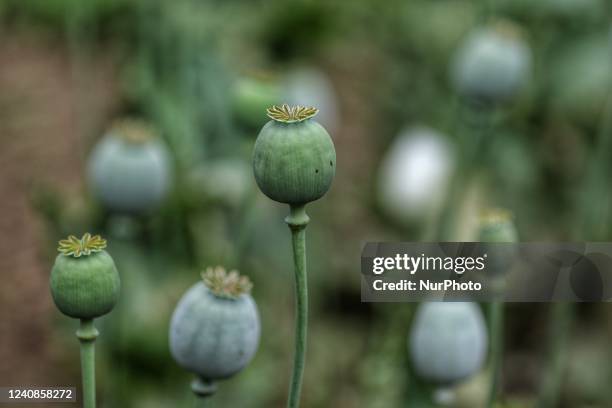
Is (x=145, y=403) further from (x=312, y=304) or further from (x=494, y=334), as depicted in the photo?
(x=494, y=334)

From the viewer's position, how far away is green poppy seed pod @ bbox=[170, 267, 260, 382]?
2.11 feet

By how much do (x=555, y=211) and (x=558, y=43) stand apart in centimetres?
34

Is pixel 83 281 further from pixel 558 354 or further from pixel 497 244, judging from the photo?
pixel 558 354

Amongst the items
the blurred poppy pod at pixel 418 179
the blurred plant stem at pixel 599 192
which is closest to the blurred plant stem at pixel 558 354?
the blurred plant stem at pixel 599 192

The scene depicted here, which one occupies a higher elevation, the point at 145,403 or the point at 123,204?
the point at 123,204

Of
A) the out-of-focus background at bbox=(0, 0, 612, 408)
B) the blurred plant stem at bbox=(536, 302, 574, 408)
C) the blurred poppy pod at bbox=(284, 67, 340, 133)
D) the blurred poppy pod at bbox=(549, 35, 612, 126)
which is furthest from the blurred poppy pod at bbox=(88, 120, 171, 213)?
the blurred poppy pod at bbox=(549, 35, 612, 126)

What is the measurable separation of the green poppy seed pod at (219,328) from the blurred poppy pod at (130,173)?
1.36 ft

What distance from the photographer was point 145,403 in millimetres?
1301

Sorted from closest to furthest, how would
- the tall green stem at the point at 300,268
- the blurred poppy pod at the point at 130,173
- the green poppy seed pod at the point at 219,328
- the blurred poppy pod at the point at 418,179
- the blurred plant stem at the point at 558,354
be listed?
the tall green stem at the point at 300,268, the green poppy seed pod at the point at 219,328, the blurred poppy pod at the point at 130,173, the blurred plant stem at the point at 558,354, the blurred poppy pod at the point at 418,179

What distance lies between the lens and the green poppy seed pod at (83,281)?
0.57 metres

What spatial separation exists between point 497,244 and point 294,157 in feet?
0.89

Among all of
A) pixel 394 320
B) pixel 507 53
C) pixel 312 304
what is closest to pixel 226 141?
pixel 312 304

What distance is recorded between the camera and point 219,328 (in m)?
0.64

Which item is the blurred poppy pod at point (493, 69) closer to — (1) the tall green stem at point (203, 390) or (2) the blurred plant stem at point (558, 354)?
(2) the blurred plant stem at point (558, 354)
